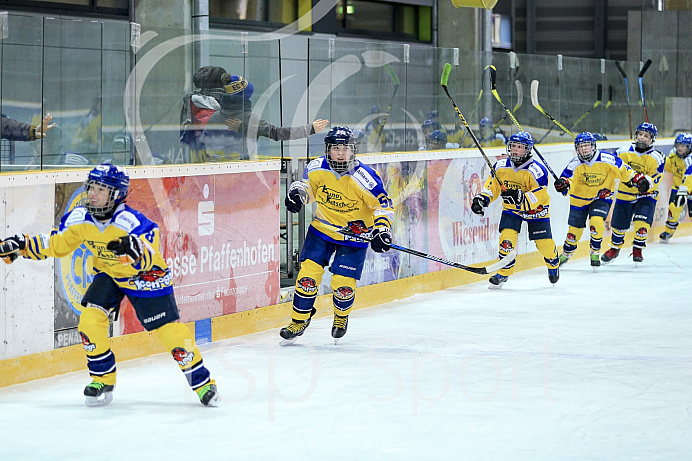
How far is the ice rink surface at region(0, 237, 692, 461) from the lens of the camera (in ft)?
13.5

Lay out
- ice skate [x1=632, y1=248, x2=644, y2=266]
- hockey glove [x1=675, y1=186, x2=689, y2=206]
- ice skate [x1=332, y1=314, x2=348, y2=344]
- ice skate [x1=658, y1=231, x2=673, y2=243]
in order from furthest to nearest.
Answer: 1. ice skate [x1=658, y1=231, x2=673, y2=243]
2. hockey glove [x1=675, y1=186, x2=689, y2=206]
3. ice skate [x1=632, y1=248, x2=644, y2=266]
4. ice skate [x1=332, y1=314, x2=348, y2=344]

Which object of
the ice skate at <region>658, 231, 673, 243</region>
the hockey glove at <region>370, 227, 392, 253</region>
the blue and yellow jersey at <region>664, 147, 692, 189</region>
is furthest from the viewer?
the ice skate at <region>658, 231, 673, 243</region>

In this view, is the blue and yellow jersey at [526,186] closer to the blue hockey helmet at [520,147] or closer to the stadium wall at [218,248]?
the blue hockey helmet at [520,147]

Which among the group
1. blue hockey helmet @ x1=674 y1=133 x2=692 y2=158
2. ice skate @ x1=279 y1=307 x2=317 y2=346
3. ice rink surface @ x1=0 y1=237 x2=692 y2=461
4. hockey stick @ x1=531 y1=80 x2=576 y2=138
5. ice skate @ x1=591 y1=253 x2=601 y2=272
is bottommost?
ice rink surface @ x1=0 y1=237 x2=692 y2=461

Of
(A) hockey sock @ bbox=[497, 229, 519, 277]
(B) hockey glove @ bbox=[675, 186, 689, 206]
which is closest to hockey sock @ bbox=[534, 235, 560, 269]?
(A) hockey sock @ bbox=[497, 229, 519, 277]

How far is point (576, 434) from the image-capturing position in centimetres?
430

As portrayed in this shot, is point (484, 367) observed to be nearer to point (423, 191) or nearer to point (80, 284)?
point (80, 284)

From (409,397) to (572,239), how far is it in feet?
16.5

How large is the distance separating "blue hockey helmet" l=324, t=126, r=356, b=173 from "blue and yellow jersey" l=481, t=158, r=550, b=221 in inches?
96.5

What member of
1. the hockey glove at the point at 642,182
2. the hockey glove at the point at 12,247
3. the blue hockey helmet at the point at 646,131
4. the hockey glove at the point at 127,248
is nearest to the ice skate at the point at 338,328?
the hockey glove at the point at 127,248

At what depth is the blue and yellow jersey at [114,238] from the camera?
178 inches

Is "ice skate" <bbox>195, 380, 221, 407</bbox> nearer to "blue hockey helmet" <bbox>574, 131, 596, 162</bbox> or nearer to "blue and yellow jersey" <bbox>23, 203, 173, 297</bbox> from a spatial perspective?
"blue and yellow jersey" <bbox>23, 203, 173, 297</bbox>

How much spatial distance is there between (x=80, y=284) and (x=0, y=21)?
4.73 feet

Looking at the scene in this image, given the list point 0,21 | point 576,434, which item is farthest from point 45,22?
point 576,434
